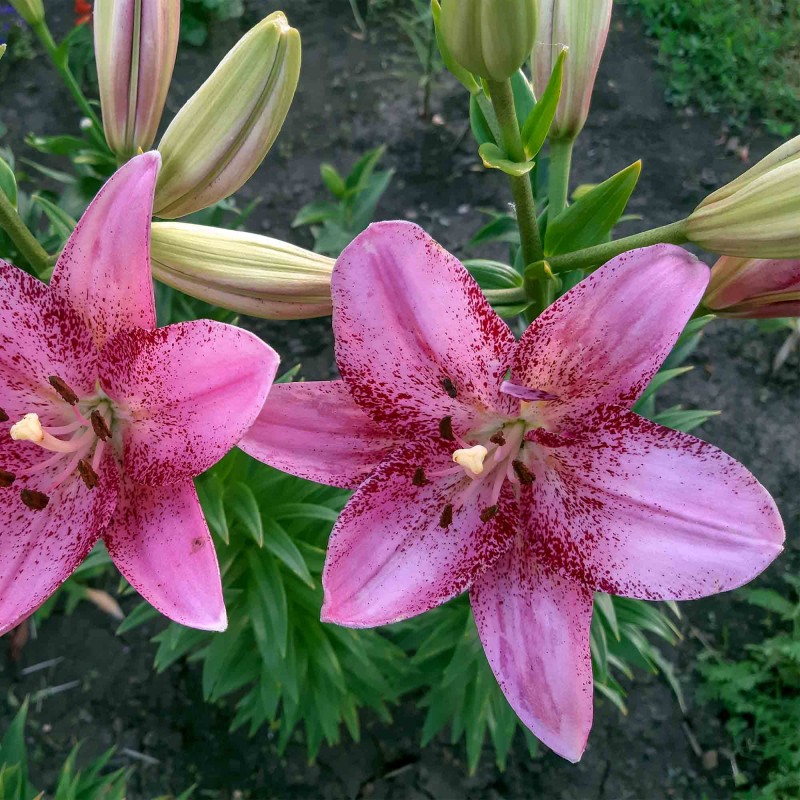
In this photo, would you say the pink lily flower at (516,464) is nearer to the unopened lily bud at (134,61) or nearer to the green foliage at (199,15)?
the unopened lily bud at (134,61)

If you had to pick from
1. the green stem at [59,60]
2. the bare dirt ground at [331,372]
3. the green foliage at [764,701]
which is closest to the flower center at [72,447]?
the green stem at [59,60]

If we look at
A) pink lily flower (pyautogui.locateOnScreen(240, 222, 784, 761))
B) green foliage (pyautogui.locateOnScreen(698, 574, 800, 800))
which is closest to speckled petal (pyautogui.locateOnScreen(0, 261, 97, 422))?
pink lily flower (pyautogui.locateOnScreen(240, 222, 784, 761))

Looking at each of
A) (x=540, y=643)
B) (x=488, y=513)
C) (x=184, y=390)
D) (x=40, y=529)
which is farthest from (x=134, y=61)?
(x=540, y=643)

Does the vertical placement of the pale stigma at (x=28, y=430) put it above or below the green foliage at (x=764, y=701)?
above

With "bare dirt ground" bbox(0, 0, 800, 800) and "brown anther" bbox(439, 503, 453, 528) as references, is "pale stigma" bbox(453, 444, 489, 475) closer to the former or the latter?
"brown anther" bbox(439, 503, 453, 528)

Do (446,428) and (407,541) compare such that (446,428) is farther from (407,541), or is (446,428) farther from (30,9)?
(30,9)
